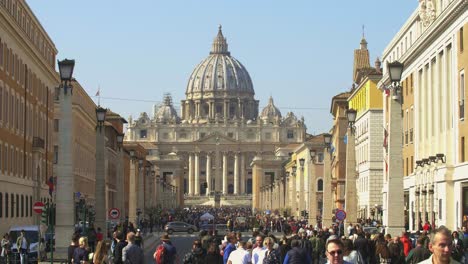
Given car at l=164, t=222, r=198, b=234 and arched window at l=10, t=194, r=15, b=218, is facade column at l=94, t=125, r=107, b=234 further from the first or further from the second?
car at l=164, t=222, r=198, b=234

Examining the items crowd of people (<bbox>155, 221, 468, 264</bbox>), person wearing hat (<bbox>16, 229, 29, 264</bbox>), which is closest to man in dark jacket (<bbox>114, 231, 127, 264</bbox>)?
crowd of people (<bbox>155, 221, 468, 264</bbox>)

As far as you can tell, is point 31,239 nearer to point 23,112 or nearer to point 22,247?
point 22,247

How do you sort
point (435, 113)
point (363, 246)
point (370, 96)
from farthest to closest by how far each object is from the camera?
point (370, 96), point (435, 113), point (363, 246)

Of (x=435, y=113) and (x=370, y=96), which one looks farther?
(x=370, y=96)

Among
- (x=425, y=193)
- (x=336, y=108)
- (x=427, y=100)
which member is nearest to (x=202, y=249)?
(x=425, y=193)

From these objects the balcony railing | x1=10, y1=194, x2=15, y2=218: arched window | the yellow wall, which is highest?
the yellow wall

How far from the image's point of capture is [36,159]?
2470 inches

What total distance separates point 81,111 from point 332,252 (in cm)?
7691

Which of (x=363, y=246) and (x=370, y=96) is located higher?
(x=370, y=96)

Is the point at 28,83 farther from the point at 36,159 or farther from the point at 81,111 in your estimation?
the point at 81,111

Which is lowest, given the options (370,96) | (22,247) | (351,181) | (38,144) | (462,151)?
(22,247)

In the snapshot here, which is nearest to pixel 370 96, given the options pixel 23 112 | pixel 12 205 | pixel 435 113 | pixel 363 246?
pixel 435 113

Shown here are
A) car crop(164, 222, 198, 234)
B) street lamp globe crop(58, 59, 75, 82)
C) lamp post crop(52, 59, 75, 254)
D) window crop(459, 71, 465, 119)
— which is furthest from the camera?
car crop(164, 222, 198, 234)

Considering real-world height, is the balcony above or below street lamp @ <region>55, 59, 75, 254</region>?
above
